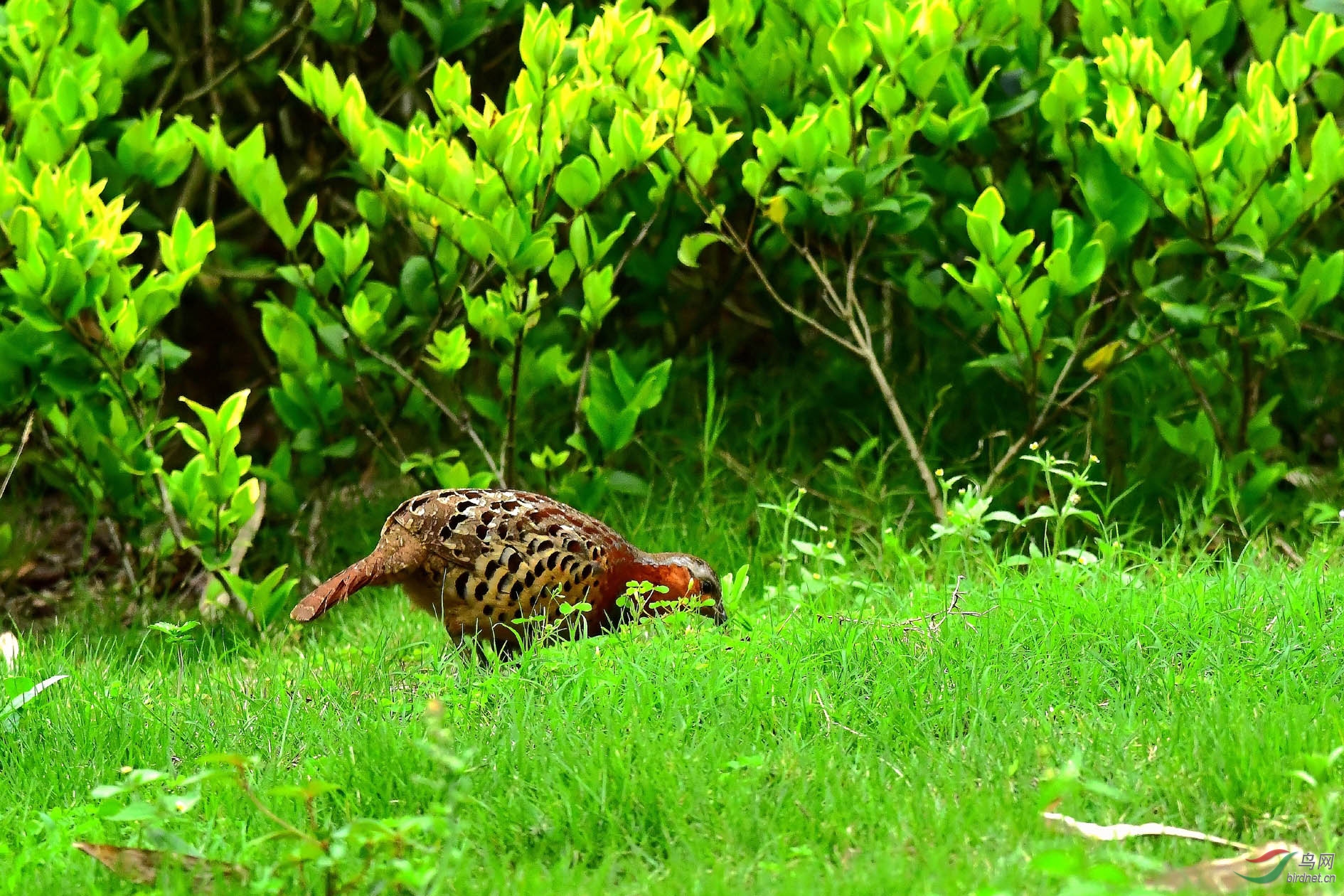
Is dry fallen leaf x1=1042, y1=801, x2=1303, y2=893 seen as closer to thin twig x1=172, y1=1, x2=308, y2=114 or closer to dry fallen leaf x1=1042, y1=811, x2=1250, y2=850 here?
dry fallen leaf x1=1042, y1=811, x2=1250, y2=850

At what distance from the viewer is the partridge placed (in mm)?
3691

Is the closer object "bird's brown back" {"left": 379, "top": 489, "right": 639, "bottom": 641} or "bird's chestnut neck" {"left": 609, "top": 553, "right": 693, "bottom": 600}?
"bird's brown back" {"left": 379, "top": 489, "right": 639, "bottom": 641}

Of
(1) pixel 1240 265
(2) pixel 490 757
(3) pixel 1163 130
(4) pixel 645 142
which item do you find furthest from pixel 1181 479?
(2) pixel 490 757

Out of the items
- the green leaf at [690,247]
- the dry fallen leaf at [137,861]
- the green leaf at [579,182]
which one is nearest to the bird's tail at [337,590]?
the dry fallen leaf at [137,861]

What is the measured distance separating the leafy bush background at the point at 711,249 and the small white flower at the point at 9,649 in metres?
0.53

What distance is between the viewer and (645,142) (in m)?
4.38

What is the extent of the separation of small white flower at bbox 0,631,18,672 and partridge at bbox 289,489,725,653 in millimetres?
862

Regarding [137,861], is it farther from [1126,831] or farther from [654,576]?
[1126,831]

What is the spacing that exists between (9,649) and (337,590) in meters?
1.16

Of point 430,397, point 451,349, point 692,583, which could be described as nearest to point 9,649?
point 430,397

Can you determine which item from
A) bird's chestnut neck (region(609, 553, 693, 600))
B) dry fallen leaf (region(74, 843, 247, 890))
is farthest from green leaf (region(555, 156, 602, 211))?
dry fallen leaf (region(74, 843, 247, 890))

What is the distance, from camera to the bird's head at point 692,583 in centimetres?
→ 387
